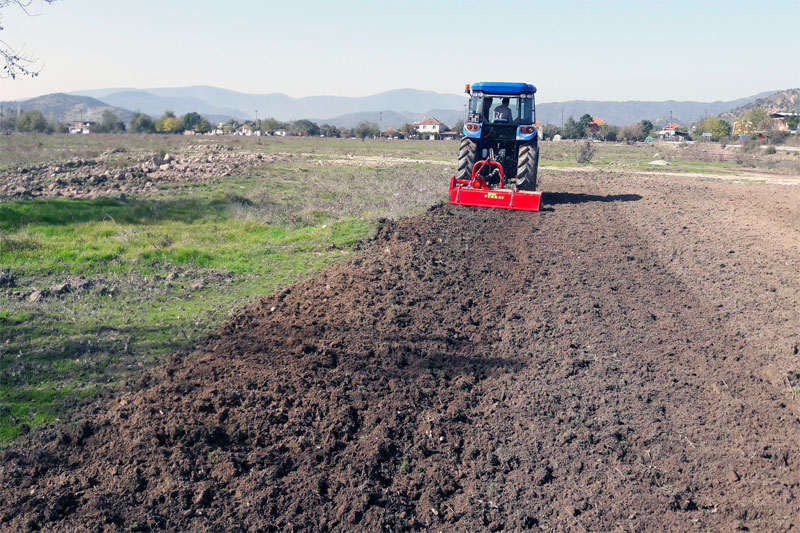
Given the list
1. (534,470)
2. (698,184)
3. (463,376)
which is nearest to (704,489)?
(534,470)

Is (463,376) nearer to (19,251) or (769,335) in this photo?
(769,335)

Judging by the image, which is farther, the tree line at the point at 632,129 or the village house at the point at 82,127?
the village house at the point at 82,127

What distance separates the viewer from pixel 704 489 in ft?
15.1

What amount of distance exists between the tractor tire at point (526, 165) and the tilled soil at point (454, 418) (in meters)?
6.70

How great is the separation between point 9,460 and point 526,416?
429 centimetres

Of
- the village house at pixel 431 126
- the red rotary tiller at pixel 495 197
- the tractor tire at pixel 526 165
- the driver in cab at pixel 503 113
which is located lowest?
the red rotary tiller at pixel 495 197

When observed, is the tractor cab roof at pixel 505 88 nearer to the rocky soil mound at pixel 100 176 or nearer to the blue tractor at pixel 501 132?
the blue tractor at pixel 501 132

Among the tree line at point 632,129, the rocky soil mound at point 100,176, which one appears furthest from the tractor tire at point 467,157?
the tree line at point 632,129

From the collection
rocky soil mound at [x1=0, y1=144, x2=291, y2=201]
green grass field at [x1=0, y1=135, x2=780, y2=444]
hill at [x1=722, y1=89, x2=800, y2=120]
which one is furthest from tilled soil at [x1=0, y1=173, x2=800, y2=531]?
hill at [x1=722, y1=89, x2=800, y2=120]

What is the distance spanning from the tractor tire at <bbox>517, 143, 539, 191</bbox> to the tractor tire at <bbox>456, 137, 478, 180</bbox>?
3.97ft

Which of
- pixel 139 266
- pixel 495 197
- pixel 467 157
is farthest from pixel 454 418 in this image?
pixel 467 157

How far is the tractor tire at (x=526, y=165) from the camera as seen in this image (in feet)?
52.8

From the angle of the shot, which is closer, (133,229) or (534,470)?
(534,470)

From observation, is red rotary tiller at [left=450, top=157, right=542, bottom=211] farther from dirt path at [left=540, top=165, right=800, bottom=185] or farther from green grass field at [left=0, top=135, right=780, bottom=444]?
dirt path at [left=540, top=165, right=800, bottom=185]
